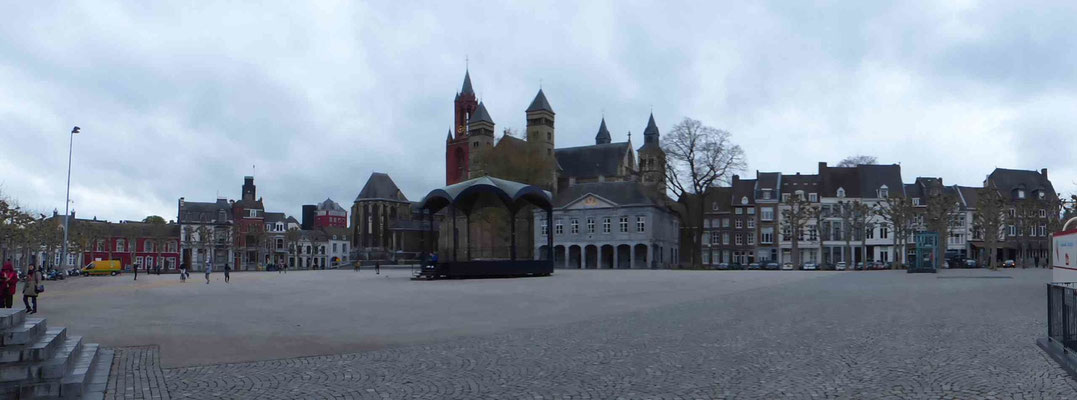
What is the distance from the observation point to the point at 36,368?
857cm

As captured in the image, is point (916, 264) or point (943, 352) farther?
point (916, 264)

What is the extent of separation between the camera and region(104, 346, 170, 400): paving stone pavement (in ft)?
28.6

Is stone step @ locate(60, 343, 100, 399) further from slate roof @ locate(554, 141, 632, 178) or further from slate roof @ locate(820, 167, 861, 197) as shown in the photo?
slate roof @ locate(554, 141, 632, 178)

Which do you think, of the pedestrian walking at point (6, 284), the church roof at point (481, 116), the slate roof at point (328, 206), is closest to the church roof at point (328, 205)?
the slate roof at point (328, 206)

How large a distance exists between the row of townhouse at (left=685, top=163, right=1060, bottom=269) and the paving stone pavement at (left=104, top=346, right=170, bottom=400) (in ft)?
282

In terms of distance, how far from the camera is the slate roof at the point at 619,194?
90500 mm

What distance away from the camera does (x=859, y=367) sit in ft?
33.1

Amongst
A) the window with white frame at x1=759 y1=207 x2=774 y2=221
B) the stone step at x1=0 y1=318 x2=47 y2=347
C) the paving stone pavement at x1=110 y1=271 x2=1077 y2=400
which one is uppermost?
the window with white frame at x1=759 y1=207 x2=774 y2=221

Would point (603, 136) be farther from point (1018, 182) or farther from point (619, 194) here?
point (1018, 182)

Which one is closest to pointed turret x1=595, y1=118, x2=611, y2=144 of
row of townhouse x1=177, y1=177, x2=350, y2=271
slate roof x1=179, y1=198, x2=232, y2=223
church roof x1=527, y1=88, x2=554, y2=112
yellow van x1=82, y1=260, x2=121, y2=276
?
church roof x1=527, y1=88, x2=554, y2=112

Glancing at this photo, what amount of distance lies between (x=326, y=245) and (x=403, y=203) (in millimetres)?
16169

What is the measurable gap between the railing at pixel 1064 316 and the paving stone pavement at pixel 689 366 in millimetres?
363

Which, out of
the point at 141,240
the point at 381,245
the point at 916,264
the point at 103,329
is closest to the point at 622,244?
the point at 916,264

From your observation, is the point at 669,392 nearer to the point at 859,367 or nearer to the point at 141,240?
the point at 859,367
